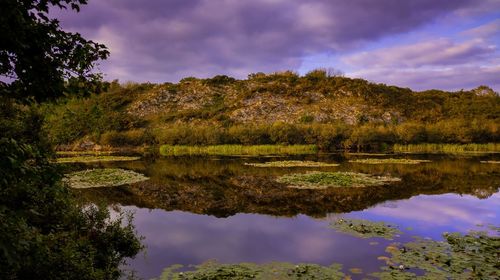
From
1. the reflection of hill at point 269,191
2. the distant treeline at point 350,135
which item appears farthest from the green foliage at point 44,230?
the distant treeline at point 350,135

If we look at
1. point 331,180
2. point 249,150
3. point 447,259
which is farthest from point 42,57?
point 249,150

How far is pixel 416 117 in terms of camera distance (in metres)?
92.3

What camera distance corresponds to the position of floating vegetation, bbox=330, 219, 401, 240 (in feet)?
57.2

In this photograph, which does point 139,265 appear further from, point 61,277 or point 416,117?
point 416,117

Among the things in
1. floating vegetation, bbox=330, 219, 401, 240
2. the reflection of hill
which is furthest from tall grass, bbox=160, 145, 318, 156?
floating vegetation, bbox=330, 219, 401, 240

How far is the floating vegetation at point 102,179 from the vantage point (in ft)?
107

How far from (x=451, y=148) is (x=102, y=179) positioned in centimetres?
5831

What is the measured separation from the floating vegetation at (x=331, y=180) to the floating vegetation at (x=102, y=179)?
13.7 meters

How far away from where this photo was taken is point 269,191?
97.5 feet

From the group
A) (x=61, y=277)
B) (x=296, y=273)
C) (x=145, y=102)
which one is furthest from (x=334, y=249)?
(x=145, y=102)

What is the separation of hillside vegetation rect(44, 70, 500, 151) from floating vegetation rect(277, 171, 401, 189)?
1281 inches

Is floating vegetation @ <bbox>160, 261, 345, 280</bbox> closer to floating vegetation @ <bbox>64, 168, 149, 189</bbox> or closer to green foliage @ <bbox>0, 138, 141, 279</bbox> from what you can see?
green foliage @ <bbox>0, 138, 141, 279</bbox>

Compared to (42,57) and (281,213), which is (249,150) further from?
(42,57)

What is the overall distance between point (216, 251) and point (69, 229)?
5681 mm
